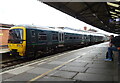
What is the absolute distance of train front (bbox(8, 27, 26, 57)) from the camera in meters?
9.27

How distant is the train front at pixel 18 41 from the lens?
927 cm

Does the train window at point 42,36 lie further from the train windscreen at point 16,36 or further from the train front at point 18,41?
the train windscreen at point 16,36

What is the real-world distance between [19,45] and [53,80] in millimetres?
5711

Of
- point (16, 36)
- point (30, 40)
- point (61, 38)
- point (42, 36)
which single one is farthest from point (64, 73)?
point (61, 38)

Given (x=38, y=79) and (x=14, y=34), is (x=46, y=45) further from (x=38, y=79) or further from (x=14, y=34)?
(x=38, y=79)

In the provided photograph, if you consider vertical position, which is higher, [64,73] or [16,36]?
[16,36]

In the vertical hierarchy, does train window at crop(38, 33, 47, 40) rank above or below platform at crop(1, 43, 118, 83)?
above

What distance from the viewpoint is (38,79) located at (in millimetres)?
4695

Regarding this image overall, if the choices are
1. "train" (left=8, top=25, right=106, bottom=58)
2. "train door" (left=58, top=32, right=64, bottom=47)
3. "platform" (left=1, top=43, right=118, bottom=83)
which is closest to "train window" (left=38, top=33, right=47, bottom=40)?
"train" (left=8, top=25, right=106, bottom=58)

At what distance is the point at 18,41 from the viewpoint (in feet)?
31.0

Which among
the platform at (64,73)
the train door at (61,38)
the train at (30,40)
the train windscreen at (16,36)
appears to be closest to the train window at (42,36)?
the train at (30,40)

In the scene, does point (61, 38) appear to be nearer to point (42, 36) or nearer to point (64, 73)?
point (42, 36)

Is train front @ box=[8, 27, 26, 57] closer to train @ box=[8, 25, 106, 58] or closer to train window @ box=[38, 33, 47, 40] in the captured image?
train @ box=[8, 25, 106, 58]

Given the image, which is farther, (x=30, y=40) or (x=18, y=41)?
(x=30, y=40)
